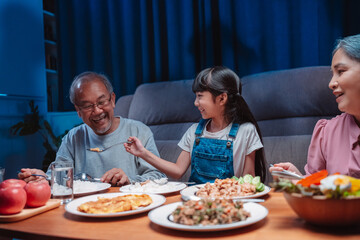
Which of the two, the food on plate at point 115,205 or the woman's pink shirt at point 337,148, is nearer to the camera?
the food on plate at point 115,205

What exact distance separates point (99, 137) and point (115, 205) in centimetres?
119

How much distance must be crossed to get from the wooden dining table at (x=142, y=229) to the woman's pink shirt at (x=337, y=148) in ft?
1.75

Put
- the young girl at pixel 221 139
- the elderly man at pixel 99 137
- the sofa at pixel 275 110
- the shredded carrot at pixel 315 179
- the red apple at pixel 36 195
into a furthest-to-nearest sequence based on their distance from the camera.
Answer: the sofa at pixel 275 110
the elderly man at pixel 99 137
the young girl at pixel 221 139
the red apple at pixel 36 195
the shredded carrot at pixel 315 179

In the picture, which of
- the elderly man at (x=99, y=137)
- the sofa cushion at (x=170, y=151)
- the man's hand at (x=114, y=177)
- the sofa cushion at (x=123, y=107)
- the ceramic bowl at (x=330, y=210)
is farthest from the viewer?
the sofa cushion at (x=123, y=107)

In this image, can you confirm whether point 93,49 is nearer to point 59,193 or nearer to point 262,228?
point 59,193

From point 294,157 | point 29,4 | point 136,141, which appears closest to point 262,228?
point 136,141

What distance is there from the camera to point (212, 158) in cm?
198

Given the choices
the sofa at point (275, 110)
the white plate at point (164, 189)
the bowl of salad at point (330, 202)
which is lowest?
the white plate at point (164, 189)

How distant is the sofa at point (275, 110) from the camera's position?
2.32 meters

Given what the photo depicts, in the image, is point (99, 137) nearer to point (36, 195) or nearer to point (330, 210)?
point (36, 195)

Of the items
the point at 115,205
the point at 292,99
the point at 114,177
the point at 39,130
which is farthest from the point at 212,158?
the point at 39,130

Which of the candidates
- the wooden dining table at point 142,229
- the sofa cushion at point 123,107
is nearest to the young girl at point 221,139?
the wooden dining table at point 142,229

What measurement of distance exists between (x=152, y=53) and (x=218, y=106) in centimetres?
197

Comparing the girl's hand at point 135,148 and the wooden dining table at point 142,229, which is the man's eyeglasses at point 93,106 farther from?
the wooden dining table at point 142,229
